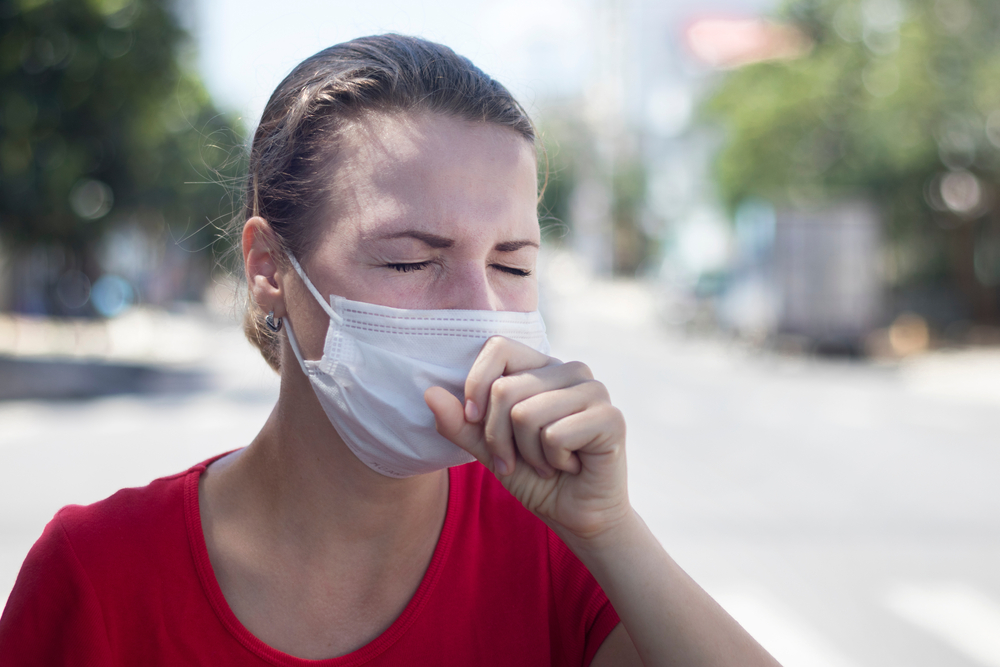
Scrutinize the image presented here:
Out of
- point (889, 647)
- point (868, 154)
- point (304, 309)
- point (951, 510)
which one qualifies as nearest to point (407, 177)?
point (304, 309)

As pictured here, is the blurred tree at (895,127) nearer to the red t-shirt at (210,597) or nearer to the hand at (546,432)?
the red t-shirt at (210,597)

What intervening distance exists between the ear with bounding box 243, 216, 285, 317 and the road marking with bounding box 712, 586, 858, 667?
9.85ft

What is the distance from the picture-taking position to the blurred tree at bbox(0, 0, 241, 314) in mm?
12727

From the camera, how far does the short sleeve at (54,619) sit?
1568 mm

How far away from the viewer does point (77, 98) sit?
13508 millimetres

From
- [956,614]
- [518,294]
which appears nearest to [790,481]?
[956,614]

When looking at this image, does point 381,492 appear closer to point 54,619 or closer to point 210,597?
point 210,597

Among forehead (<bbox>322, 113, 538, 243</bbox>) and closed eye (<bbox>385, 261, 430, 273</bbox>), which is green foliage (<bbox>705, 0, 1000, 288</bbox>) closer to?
forehead (<bbox>322, 113, 538, 243</bbox>)

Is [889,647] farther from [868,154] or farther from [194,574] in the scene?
[868,154]

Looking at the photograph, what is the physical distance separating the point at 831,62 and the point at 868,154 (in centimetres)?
291

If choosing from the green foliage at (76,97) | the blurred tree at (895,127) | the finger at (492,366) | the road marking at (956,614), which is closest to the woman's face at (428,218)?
the finger at (492,366)

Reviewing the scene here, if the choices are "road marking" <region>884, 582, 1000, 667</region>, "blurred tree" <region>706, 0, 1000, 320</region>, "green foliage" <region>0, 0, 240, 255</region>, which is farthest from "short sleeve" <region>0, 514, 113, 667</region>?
"blurred tree" <region>706, 0, 1000, 320</region>

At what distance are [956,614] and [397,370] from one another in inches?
177

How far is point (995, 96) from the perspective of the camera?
57.8 feet
